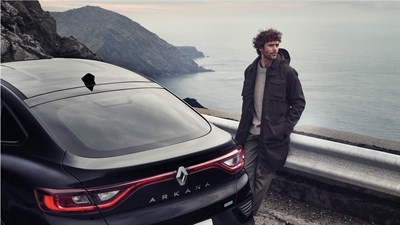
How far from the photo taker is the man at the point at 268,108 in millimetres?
4008

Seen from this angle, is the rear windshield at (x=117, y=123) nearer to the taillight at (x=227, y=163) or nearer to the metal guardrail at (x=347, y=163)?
the taillight at (x=227, y=163)

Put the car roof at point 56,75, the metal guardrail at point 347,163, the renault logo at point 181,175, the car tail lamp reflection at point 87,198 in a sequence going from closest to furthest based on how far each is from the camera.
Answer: the car tail lamp reflection at point 87,198, the renault logo at point 181,175, the car roof at point 56,75, the metal guardrail at point 347,163

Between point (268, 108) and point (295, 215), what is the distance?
1119mm

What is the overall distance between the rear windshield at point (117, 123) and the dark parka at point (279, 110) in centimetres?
134

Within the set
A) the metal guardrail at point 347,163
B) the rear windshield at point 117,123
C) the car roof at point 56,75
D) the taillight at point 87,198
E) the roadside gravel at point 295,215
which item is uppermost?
the car roof at point 56,75

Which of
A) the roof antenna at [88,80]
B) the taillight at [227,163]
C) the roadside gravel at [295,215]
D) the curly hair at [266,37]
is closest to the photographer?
the taillight at [227,163]

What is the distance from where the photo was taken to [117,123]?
8.07ft

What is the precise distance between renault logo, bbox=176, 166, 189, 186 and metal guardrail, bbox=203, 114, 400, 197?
213 centimetres

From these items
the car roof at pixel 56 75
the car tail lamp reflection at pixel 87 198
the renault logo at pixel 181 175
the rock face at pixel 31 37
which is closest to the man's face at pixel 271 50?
the car roof at pixel 56 75

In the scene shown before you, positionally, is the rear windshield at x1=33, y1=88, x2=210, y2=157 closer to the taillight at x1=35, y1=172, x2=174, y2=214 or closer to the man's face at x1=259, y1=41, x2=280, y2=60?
the taillight at x1=35, y1=172, x2=174, y2=214

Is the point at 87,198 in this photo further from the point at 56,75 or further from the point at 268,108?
the point at 268,108

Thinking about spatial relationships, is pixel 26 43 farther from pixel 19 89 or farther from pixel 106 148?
pixel 106 148

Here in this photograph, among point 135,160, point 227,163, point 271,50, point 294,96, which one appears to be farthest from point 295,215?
point 135,160

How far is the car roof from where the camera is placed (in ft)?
8.91
